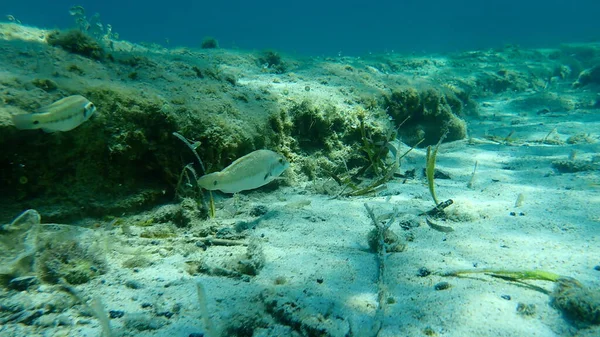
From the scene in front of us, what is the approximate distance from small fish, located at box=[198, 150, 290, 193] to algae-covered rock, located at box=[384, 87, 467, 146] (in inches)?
155

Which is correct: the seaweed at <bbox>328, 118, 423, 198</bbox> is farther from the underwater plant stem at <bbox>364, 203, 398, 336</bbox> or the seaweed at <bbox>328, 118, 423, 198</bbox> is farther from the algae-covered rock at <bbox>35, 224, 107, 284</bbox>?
the algae-covered rock at <bbox>35, 224, 107, 284</bbox>

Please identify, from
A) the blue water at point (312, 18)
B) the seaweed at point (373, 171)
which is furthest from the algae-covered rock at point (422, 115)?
the blue water at point (312, 18)

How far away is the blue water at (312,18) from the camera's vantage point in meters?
71.5

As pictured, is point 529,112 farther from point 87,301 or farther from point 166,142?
point 87,301

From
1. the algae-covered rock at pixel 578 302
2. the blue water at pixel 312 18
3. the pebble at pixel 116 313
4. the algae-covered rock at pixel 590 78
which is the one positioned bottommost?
the algae-covered rock at pixel 578 302

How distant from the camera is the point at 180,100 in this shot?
3.50 meters

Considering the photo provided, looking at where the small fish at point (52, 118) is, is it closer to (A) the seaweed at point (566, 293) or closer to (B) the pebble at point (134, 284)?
(B) the pebble at point (134, 284)

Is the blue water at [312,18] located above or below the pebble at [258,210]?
above

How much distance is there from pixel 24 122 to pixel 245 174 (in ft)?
5.95

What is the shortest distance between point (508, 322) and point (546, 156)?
16.8 ft

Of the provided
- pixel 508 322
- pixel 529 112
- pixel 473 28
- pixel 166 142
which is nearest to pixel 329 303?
pixel 508 322

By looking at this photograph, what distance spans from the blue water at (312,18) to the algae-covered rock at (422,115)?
207 ft

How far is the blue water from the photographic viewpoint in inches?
2815

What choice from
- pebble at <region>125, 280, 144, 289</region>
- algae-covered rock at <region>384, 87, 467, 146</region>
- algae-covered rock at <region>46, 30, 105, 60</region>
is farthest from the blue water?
pebble at <region>125, 280, 144, 289</region>
